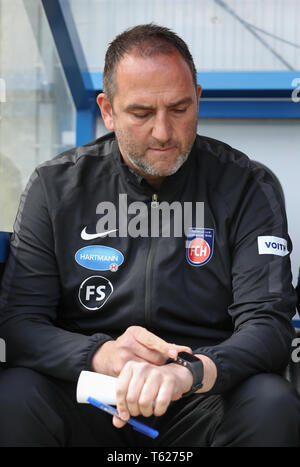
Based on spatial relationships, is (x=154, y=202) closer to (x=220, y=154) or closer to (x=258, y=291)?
(x=220, y=154)

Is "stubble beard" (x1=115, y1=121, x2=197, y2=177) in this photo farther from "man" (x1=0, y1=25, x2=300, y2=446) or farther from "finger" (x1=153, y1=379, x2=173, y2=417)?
"finger" (x1=153, y1=379, x2=173, y2=417)

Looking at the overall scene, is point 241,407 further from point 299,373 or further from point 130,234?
point 130,234

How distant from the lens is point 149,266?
1479 mm

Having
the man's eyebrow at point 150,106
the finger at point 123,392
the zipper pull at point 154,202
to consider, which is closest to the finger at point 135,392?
the finger at point 123,392

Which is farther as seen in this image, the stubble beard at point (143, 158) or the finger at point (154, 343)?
the stubble beard at point (143, 158)

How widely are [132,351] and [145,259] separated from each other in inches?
11.0

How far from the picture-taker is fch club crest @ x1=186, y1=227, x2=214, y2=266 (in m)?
1.51

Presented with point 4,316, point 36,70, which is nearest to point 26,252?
point 4,316

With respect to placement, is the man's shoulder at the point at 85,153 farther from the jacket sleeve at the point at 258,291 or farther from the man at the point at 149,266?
the jacket sleeve at the point at 258,291

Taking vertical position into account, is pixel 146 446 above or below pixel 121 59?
below

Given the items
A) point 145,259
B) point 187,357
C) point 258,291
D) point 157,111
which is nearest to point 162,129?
point 157,111

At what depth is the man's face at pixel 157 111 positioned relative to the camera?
1482 millimetres

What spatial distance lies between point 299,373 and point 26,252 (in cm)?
68

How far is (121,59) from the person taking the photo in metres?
1.57
